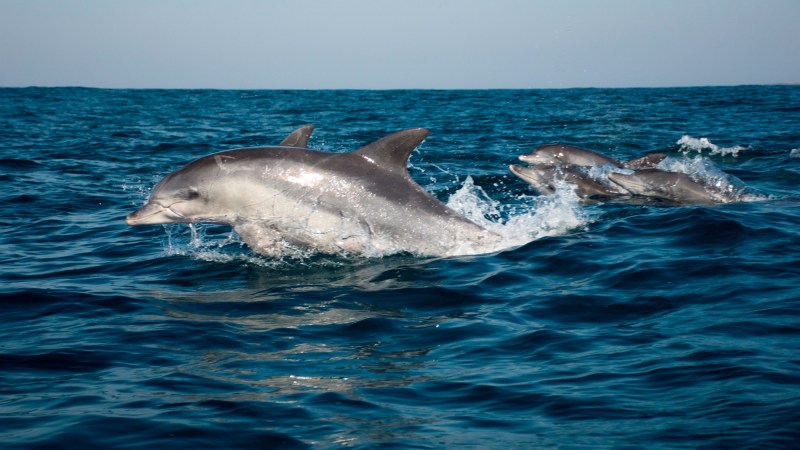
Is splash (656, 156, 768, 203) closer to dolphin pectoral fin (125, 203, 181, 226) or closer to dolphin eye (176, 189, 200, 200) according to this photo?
dolphin eye (176, 189, 200, 200)

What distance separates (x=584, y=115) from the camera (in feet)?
124

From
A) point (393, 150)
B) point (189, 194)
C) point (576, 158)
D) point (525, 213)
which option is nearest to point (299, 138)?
point (393, 150)

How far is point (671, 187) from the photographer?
14391 mm

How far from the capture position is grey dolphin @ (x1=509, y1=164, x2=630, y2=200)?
48.8 ft

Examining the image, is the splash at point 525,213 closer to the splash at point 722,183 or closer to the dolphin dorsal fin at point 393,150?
the dolphin dorsal fin at point 393,150

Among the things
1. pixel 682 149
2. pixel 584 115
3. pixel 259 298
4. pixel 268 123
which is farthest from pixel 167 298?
pixel 584 115

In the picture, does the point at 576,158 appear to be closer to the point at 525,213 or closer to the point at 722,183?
the point at 722,183

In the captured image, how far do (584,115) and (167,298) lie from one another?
102 ft

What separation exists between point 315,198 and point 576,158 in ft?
28.8

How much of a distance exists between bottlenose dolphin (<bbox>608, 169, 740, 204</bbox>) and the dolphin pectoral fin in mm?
7981

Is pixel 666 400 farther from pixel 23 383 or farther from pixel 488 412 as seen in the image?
pixel 23 383

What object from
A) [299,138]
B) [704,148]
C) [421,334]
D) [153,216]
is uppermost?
[299,138]

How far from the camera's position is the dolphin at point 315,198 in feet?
31.7

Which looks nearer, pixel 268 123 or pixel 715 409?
pixel 715 409
